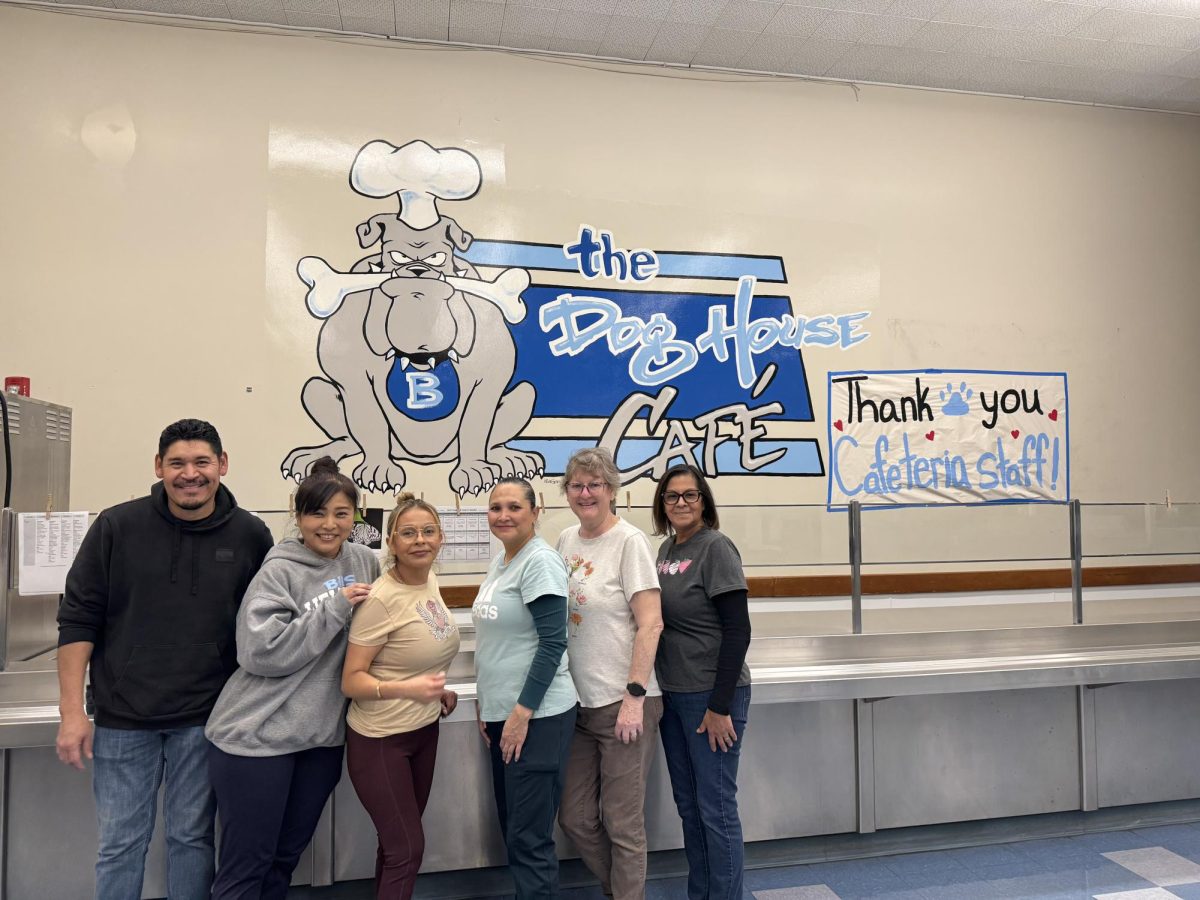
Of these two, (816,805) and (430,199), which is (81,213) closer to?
(430,199)

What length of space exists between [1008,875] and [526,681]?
2.06m

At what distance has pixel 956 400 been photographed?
5.01 m

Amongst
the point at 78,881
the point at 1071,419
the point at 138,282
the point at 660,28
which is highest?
the point at 660,28

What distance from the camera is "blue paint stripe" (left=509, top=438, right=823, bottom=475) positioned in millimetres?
4480

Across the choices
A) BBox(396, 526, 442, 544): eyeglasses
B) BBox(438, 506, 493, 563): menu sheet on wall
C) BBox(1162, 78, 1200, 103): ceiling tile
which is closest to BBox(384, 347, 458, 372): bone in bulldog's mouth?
BBox(438, 506, 493, 563): menu sheet on wall

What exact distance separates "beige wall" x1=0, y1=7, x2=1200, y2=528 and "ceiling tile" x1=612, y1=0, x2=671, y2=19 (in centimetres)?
45

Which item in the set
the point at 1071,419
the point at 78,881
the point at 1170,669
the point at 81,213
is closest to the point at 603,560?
the point at 78,881

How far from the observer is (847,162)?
491 centimetres

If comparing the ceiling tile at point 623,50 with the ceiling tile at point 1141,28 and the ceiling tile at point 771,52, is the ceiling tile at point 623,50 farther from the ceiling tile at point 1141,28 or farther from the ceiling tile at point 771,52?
the ceiling tile at point 1141,28

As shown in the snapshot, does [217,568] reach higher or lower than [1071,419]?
lower

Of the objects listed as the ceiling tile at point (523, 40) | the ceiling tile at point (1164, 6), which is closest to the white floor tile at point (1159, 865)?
the ceiling tile at point (1164, 6)

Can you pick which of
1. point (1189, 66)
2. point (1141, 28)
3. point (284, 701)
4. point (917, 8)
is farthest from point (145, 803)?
point (1189, 66)

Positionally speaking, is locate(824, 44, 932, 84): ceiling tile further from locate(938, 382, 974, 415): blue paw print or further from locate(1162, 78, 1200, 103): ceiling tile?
locate(938, 382, 974, 415): blue paw print

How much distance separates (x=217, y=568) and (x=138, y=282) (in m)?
2.70
